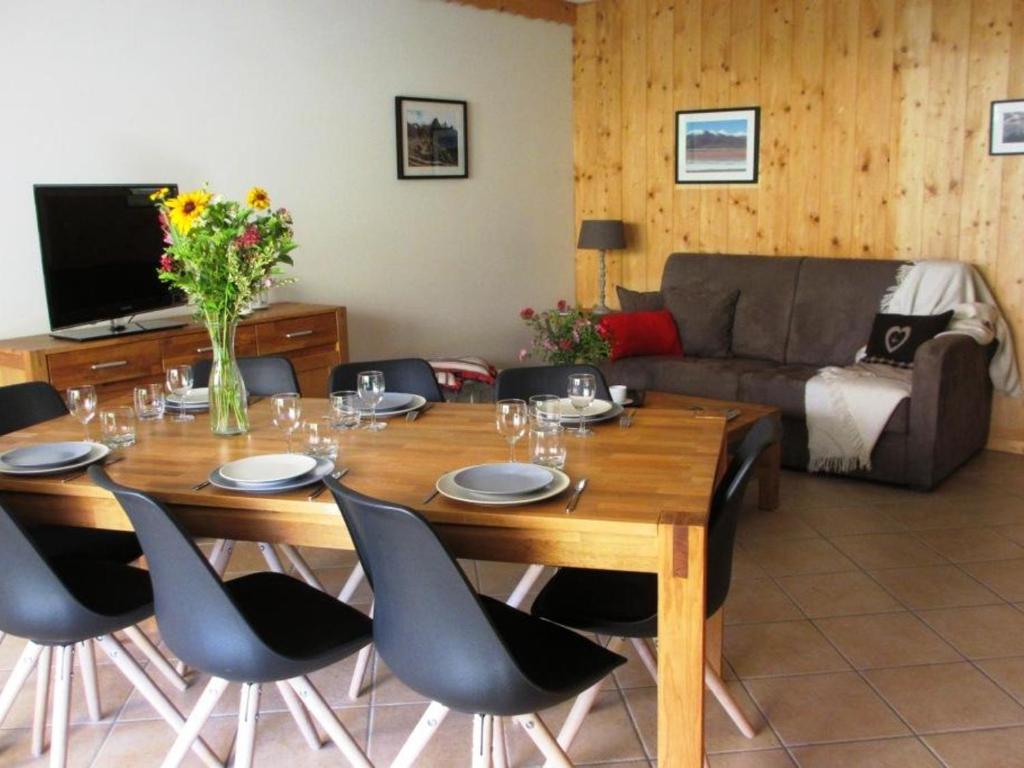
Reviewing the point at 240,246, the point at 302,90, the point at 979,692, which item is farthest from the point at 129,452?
the point at 302,90

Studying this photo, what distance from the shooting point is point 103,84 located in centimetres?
452

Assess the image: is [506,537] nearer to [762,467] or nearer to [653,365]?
[762,467]

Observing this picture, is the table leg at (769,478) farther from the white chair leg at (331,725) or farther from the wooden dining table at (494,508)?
the white chair leg at (331,725)

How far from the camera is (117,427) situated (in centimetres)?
268

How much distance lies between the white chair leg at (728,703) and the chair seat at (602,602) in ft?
0.99

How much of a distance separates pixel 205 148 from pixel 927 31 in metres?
3.63

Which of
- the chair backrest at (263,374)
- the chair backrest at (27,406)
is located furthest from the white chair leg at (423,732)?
the chair backrest at (27,406)

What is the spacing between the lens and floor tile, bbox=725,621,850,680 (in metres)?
2.99

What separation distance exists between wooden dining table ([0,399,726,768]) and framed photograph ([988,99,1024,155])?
312cm

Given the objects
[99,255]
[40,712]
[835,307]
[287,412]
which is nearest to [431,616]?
[287,412]

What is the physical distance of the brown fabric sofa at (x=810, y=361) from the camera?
14.8 feet

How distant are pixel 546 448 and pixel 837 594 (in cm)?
166

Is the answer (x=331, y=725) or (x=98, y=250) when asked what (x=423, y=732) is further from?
(x=98, y=250)

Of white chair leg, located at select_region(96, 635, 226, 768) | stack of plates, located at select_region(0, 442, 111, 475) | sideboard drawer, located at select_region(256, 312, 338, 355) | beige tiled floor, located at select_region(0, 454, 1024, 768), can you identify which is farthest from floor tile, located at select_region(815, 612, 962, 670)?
sideboard drawer, located at select_region(256, 312, 338, 355)
